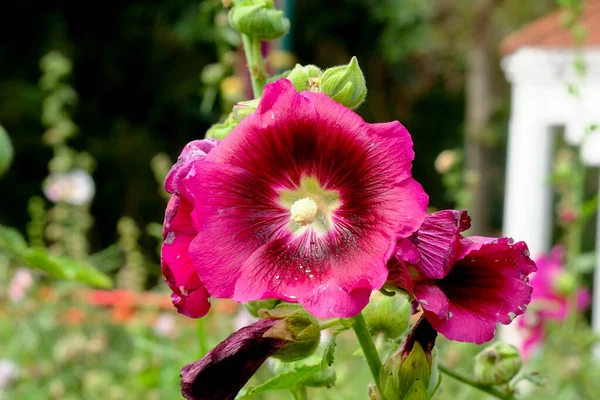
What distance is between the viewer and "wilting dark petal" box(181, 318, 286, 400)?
37 centimetres

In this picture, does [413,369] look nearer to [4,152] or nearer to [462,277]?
[462,277]

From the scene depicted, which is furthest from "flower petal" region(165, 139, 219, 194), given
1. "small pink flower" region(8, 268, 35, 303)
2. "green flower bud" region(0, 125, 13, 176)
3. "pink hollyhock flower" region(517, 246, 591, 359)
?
"small pink flower" region(8, 268, 35, 303)

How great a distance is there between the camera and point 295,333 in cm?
38

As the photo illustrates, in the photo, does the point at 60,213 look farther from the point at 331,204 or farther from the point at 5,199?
the point at 5,199

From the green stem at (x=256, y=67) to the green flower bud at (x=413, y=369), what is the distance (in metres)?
0.19

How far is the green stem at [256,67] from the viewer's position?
19.1 inches

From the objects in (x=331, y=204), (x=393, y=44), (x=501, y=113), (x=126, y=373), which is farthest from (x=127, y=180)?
(x=331, y=204)

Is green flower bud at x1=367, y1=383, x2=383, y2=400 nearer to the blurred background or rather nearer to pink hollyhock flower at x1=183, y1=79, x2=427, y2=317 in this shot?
pink hollyhock flower at x1=183, y1=79, x2=427, y2=317

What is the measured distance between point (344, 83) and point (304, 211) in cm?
6

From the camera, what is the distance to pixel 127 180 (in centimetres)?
601

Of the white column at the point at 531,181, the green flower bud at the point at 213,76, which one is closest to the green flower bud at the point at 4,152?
the green flower bud at the point at 213,76

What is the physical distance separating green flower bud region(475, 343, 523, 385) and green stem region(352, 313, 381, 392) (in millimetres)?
116

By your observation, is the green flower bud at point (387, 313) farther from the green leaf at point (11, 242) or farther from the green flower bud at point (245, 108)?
the green leaf at point (11, 242)

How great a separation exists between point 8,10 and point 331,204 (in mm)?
6184
